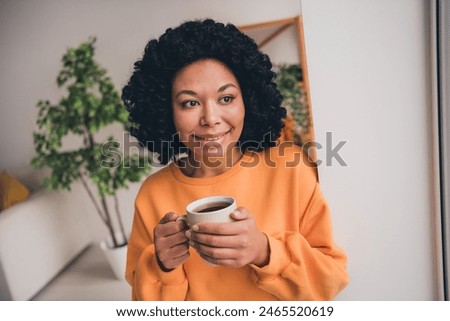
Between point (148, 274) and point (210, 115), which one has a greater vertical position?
point (210, 115)

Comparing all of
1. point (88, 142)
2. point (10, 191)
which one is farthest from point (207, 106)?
point (10, 191)

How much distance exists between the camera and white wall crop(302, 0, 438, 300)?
1.92ft

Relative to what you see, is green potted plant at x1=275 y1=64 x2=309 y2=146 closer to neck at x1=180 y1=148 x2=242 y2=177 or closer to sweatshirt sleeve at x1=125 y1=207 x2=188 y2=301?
neck at x1=180 y1=148 x2=242 y2=177

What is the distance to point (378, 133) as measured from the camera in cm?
62

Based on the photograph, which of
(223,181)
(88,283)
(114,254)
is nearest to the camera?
(223,181)

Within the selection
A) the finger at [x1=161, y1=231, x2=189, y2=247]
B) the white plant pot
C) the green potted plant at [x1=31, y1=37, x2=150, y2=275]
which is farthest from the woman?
the white plant pot

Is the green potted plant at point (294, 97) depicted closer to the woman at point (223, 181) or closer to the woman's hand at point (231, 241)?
the woman at point (223, 181)

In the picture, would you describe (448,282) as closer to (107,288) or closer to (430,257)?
(430,257)

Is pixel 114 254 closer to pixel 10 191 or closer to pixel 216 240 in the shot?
pixel 10 191

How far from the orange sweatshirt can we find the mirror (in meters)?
0.05

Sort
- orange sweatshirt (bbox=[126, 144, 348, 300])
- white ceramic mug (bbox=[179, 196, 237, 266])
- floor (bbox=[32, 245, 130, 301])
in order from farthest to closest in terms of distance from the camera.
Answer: floor (bbox=[32, 245, 130, 301])
orange sweatshirt (bbox=[126, 144, 348, 300])
white ceramic mug (bbox=[179, 196, 237, 266])

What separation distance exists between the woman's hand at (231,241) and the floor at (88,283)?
1.49 feet

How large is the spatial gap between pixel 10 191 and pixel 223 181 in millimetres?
790
